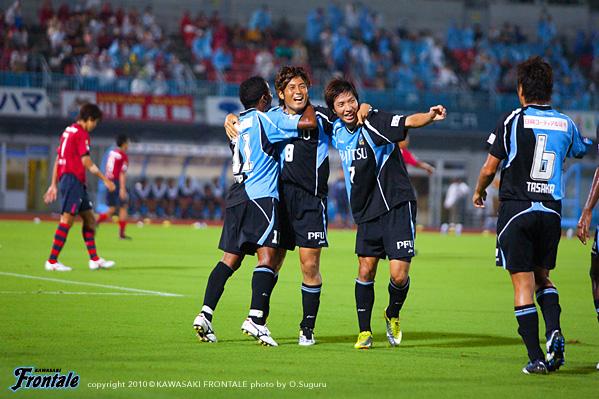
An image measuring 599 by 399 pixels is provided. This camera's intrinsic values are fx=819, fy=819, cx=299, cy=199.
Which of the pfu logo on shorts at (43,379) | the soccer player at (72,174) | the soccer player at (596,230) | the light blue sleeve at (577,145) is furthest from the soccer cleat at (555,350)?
the soccer player at (72,174)

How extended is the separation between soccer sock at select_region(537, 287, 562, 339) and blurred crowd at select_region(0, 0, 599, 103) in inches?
1063

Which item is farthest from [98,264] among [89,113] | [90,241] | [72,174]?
[89,113]

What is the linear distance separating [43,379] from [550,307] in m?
3.50

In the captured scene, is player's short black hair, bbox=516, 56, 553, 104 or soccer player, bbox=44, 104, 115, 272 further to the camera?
soccer player, bbox=44, 104, 115, 272

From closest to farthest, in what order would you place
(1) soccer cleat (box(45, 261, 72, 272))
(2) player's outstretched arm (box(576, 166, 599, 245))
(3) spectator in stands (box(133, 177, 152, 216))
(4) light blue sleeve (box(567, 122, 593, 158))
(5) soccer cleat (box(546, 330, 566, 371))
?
(5) soccer cleat (box(546, 330, 566, 371))
(4) light blue sleeve (box(567, 122, 593, 158))
(2) player's outstretched arm (box(576, 166, 599, 245))
(1) soccer cleat (box(45, 261, 72, 272))
(3) spectator in stands (box(133, 177, 152, 216))

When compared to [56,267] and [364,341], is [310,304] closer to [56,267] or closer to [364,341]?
[364,341]

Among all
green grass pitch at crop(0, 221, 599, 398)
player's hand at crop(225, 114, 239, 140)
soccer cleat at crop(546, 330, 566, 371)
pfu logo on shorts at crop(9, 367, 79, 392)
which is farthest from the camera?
player's hand at crop(225, 114, 239, 140)

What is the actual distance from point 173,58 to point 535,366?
29.0 meters

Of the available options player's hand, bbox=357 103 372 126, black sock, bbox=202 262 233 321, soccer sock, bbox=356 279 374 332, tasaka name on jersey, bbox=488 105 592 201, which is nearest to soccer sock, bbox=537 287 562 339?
tasaka name on jersey, bbox=488 105 592 201

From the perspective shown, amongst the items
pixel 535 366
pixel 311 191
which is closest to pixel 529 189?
pixel 535 366

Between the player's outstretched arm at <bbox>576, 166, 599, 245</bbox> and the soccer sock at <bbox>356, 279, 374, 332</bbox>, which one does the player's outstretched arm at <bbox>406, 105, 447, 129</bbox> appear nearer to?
the player's outstretched arm at <bbox>576, 166, 599, 245</bbox>

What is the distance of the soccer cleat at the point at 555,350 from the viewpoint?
559 centimetres

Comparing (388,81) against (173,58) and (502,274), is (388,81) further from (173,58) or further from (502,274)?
(502,274)

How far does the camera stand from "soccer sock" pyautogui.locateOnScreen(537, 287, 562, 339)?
19.0ft
